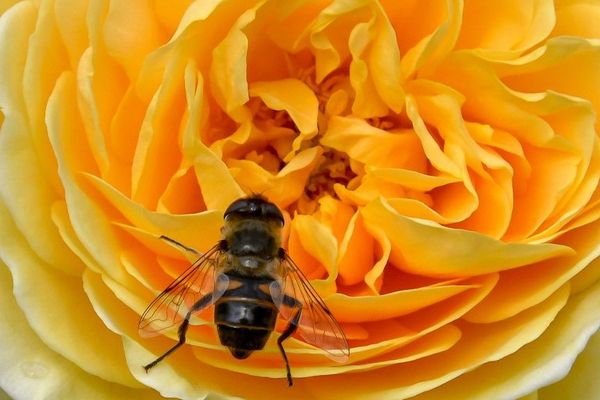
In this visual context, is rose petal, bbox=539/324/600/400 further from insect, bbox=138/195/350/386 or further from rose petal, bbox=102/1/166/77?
rose petal, bbox=102/1/166/77

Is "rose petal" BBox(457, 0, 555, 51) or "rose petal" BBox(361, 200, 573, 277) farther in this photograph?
"rose petal" BBox(457, 0, 555, 51)

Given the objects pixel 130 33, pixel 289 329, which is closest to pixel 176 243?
pixel 289 329

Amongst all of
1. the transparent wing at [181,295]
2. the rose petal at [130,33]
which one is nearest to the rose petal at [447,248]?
the transparent wing at [181,295]

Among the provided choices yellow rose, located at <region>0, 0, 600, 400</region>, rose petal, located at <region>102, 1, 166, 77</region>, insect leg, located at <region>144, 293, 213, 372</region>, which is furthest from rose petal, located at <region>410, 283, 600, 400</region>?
rose petal, located at <region>102, 1, 166, 77</region>

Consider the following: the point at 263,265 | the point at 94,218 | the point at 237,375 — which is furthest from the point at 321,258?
the point at 94,218

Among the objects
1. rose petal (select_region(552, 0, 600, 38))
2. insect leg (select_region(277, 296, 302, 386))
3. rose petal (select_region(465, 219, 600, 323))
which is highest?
rose petal (select_region(552, 0, 600, 38))

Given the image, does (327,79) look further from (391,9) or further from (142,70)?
(142,70)

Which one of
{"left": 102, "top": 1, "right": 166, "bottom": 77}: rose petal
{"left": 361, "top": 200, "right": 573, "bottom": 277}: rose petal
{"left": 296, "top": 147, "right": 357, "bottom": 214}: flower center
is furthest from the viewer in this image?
{"left": 296, "top": 147, "right": 357, "bottom": 214}: flower center

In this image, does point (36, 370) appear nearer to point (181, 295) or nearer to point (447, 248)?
point (181, 295)
